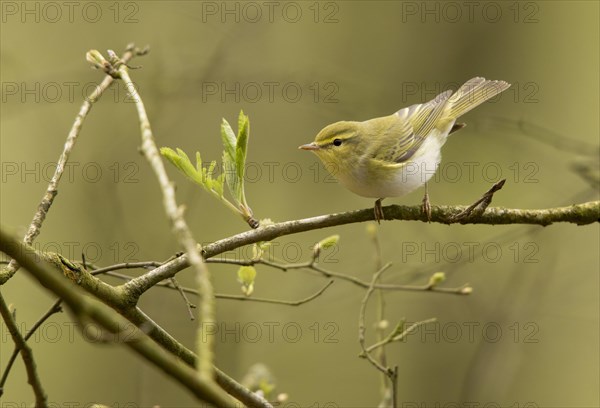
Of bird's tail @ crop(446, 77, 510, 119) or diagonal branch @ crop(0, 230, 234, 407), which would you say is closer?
diagonal branch @ crop(0, 230, 234, 407)

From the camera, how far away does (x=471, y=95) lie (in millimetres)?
4125

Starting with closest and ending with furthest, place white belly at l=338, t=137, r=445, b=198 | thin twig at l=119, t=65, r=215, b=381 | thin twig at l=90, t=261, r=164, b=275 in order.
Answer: thin twig at l=119, t=65, r=215, b=381 → thin twig at l=90, t=261, r=164, b=275 → white belly at l=338, t=137, r=445, b=198

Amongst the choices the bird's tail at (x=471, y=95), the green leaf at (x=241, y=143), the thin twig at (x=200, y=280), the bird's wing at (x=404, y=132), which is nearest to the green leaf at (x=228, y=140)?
the green leaf at (x=241, y=143)

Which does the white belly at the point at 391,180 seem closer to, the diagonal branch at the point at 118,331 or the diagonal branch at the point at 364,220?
the diagonal branch at the point at 364,220

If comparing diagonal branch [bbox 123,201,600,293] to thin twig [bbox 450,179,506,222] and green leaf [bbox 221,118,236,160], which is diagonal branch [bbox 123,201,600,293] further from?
green leaf [bbox 221,118,236,160]

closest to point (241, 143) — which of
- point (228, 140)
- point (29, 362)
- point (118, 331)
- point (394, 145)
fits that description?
point (228, 140)

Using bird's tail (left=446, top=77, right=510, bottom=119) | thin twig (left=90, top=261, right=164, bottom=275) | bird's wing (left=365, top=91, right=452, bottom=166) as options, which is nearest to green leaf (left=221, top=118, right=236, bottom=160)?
thin twig (left=90, top=261, right=164, bottom=275)

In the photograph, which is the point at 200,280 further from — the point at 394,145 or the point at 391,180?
the point at 394,145

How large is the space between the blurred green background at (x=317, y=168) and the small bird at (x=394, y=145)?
1.83 meters

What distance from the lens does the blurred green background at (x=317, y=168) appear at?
614 centimetres

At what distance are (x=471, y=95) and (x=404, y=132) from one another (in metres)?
0.60

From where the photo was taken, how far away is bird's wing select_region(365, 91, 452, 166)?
11.7 ft

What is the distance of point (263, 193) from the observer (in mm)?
7195

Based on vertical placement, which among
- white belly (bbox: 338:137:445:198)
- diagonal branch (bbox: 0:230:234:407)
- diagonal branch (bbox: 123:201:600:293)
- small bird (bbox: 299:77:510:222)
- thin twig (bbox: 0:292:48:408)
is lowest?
thin twig (bbox: 0:292:48:408)
